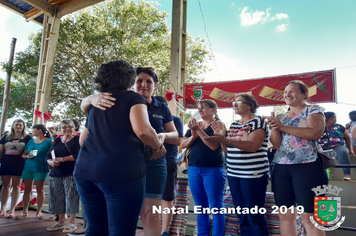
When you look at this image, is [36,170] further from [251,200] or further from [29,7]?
[29,7]

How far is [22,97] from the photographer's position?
14.3m

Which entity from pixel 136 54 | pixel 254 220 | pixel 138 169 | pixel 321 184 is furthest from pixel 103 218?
pixel 136 54

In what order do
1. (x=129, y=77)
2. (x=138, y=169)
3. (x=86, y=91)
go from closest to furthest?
(x=138, y=169), (x=129, y=77), (x=86, y=91)

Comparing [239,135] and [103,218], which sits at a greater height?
[239,135]

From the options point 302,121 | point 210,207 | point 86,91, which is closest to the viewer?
point 302,121

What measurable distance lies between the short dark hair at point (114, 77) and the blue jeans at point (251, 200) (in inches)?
52.4

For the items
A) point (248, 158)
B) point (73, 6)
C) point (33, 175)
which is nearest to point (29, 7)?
point (73, 6)

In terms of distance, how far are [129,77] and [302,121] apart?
55.0 inches

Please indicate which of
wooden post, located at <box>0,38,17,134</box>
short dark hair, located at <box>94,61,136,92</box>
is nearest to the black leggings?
short dark hair, located at <box>94,61,136,92</box>

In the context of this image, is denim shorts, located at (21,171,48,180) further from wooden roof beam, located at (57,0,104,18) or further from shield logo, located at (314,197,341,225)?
wooden roof beam, located at (57,0,104,18)

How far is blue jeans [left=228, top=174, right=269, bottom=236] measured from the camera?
2088 millimetres

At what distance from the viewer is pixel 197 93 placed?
7.31 m

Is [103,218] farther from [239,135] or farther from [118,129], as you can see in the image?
[239,135]

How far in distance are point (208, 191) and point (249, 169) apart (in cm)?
57
